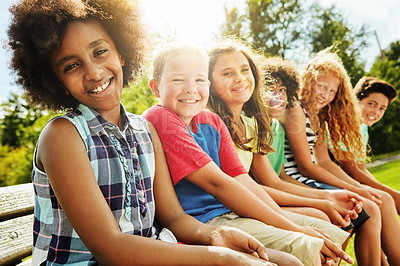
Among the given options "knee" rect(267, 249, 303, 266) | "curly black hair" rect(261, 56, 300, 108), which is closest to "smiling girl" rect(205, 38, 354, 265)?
"curly black hair" rect(261, 56, 300, 108)

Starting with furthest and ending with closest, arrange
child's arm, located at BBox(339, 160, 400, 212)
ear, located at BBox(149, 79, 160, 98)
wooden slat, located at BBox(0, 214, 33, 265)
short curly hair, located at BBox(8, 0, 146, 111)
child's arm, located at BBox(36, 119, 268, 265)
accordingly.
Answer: child's arm, located at BBox(339, 160, 400, 212), ear, located at BBox(149, 79, 160, 98), wooden slat, located at BBox(0, 214, 33, 265), short curly hair, located at BBox(8, 0, 146, 111), child's arm, located at BBox(36, 119, 268, 265)

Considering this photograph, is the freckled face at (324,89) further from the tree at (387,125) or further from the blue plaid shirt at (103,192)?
the tree at (387,125)

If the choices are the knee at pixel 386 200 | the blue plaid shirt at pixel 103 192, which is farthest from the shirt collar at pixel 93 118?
the knee at pixel 386 200

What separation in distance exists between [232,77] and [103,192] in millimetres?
1504

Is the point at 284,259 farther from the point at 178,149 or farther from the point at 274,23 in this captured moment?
the point at 274,23

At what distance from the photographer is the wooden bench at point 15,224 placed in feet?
5.41

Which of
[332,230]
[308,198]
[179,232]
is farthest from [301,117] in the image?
[179,232]

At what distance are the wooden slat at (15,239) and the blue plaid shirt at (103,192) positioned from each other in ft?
1.30

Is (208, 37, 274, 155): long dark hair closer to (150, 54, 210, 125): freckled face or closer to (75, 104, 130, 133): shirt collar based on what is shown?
(150, 54, 210, 125): freckled face

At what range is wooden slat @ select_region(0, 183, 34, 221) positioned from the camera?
1725mm

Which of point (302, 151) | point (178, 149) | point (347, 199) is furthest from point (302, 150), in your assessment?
point (178, 149)

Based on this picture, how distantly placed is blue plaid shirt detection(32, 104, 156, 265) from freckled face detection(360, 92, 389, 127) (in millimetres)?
4081

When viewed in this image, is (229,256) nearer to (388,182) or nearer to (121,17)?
(121,17)

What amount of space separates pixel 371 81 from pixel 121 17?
4.14 meters
